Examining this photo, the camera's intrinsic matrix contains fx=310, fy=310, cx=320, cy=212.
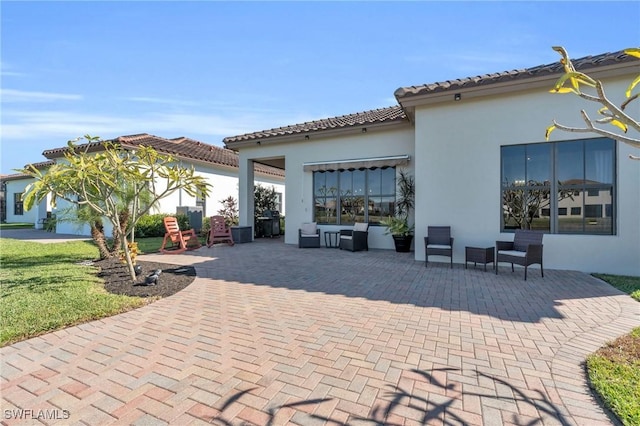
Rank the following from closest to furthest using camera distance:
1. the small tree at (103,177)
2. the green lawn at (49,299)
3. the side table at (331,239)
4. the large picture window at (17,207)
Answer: the green lawn at (49,299) → the small tree at (103,177) → the side table at (331,239) → the large picture window at (17,207)

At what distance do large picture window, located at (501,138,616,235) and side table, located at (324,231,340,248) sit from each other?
257 inches

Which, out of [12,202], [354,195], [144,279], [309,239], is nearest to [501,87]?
[354,195]

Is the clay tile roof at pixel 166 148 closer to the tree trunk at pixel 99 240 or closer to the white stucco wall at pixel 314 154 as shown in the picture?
the white stucco wall at pixel 314 154

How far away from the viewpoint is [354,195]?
45.4 feet

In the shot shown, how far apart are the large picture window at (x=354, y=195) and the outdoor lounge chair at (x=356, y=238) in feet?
2.61

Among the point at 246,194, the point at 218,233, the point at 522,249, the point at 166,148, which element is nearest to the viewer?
the point at 522,249

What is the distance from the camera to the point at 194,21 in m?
8.69

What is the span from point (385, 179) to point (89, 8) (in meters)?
10.8

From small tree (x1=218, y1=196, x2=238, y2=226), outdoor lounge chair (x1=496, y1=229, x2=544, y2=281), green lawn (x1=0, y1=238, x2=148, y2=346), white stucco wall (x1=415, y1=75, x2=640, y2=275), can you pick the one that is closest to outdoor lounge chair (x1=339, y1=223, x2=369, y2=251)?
white stucco wall (x1=415, y1=75, x2=640, y2=275)

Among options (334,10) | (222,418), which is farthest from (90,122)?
(222,418)

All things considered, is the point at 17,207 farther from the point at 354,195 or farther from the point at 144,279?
the point at 354,195

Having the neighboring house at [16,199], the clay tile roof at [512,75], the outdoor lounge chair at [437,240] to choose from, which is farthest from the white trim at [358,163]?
the neighboring house at [16,199]

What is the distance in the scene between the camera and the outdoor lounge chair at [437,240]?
357 inches

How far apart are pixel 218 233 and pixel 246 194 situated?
2654mm
